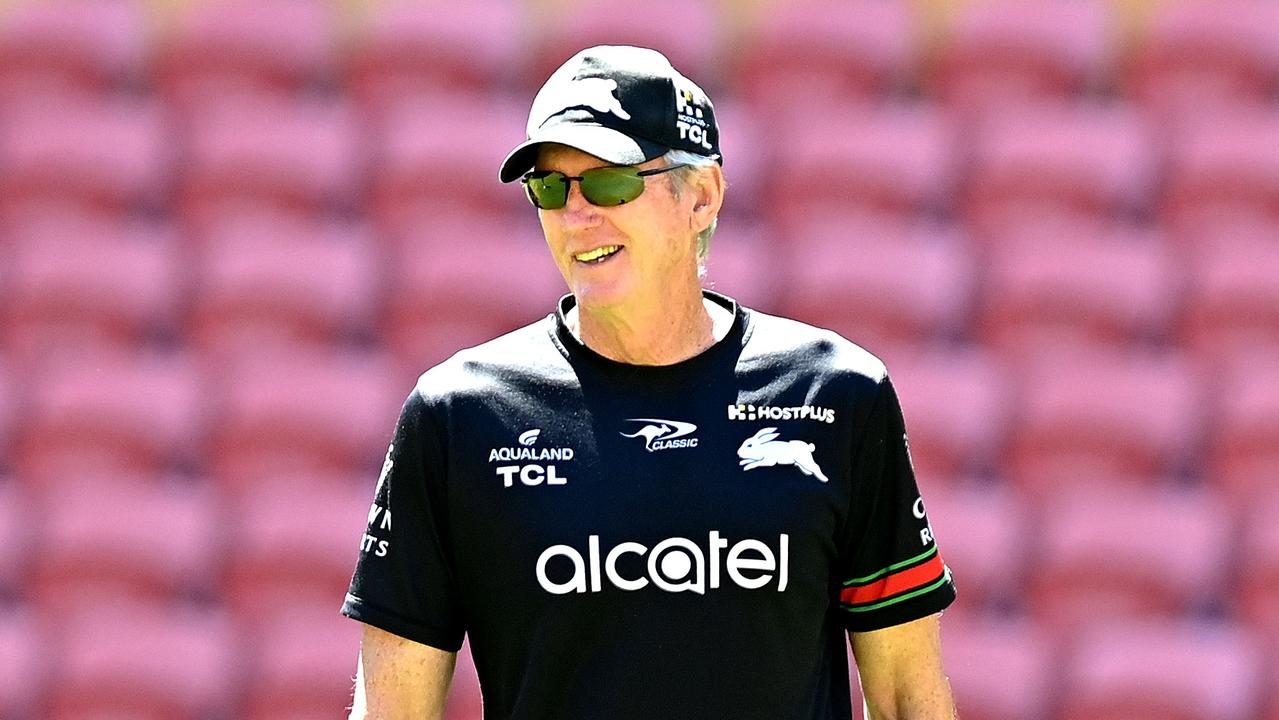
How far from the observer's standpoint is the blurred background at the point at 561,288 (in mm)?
3467

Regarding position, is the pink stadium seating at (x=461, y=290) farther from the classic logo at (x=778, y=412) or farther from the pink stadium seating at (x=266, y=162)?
the classic logo at (x=778, y=412)

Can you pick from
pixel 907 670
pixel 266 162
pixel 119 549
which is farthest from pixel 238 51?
pixel 907 670

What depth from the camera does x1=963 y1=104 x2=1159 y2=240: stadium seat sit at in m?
3.69

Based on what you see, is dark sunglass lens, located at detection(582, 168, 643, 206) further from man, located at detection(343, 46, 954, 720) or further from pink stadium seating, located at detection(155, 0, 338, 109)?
pink stadium seating, located at detection(155, 0, 338, 109)

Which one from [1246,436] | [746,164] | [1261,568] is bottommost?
[1261,568]

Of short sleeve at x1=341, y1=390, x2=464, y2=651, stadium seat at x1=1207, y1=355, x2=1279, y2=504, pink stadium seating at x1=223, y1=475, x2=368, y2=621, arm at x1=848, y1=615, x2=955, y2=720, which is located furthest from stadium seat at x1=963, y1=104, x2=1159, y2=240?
short sleeve at x1=341, y1=390, x2=464, y2=651

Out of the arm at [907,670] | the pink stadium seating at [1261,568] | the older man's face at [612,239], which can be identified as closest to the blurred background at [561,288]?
the pink stadium seating at [1261,568]

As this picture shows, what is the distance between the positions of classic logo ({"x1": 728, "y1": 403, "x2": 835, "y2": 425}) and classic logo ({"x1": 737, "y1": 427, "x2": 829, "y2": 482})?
0.02m

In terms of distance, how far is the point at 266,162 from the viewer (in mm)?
3711

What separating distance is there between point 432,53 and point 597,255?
7.42 ft

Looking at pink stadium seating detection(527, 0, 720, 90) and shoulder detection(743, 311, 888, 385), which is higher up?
pink stadium seating detection(527, 0, 720, 90)

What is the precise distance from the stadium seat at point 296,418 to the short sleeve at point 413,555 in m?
1.93

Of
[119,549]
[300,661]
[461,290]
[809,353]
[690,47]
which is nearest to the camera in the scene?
[809,353]

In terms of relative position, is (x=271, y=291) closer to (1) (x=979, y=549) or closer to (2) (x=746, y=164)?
(2) (x=746, y=164)
